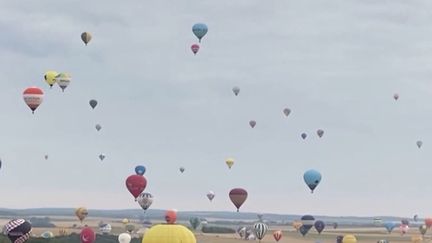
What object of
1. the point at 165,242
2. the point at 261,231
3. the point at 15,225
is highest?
the point at 261,231

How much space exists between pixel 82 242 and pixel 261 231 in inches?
757

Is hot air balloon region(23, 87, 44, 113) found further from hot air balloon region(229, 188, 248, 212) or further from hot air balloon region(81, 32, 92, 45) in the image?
hot air balloon region(229, 188, 248, 212)

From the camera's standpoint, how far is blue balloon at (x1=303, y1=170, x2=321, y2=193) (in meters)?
72.2

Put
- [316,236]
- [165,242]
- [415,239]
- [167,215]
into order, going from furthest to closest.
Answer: [316,236], [415,239], [167,215], [165,242]

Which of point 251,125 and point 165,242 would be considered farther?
point 251,125

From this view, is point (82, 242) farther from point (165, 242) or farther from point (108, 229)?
point (165, 242)

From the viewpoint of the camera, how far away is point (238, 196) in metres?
71.9

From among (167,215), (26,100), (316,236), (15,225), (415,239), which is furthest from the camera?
(316,236)

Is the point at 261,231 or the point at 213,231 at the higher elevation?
the point at 213,231

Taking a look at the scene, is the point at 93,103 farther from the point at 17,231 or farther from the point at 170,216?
the point at 17,231

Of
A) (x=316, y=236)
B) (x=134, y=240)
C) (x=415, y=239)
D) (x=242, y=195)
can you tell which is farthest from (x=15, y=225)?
(x=316, y=236)

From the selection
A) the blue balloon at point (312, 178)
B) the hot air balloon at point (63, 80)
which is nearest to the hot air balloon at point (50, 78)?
the hot air balloon at point (63, 80)

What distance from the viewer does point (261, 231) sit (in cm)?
8900

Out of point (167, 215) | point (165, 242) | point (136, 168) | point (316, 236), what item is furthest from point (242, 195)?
point (316, 236)
